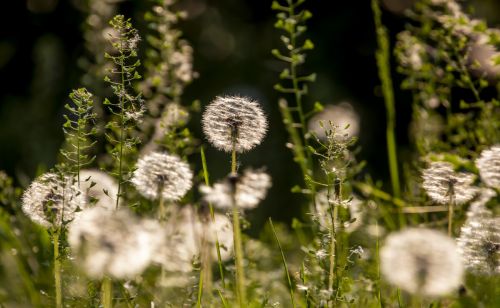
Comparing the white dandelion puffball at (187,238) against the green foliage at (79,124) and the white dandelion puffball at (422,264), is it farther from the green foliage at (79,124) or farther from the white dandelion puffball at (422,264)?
the white dandelion puffball at (422,264)

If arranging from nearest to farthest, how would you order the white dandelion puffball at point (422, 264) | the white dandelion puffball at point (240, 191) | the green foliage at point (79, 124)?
the white dandelion puffball at point (422, 264) → the white dandelion puffball at point (240, 191) → the green foliage at point (79, 124)

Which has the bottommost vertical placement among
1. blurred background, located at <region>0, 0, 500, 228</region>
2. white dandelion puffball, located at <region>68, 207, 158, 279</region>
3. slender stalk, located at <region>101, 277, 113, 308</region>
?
slender stalk, located at <region>101, 277, 113, 308</region>

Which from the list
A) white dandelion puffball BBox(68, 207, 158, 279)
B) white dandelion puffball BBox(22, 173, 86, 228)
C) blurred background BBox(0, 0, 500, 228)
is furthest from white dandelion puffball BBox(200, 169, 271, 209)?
blurred background BBox(0, 0, 500, 228)

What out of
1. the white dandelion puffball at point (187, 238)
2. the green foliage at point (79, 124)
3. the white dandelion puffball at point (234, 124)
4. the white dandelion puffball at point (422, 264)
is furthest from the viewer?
the white dandelion puffball at point (187, 238)

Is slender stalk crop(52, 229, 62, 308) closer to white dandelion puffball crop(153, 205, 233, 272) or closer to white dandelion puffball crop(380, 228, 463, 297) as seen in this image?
white dandelion puffball crop(153, 205, 233, 272)

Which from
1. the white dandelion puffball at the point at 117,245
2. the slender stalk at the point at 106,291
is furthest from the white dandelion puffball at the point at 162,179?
the white dandelion puffball at the point at 117,245

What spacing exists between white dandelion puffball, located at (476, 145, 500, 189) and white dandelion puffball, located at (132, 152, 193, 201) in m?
0.79

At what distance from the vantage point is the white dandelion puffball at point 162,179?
2070mm

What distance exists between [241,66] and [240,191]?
8628mm

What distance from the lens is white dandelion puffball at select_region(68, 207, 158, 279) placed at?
60.6 inches

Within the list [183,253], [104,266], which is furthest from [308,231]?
[104,266]

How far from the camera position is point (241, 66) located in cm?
1038

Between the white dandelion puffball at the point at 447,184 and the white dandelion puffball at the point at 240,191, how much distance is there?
0.46 meters

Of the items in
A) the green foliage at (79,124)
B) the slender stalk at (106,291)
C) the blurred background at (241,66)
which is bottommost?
the slender stalk at (106,291)
